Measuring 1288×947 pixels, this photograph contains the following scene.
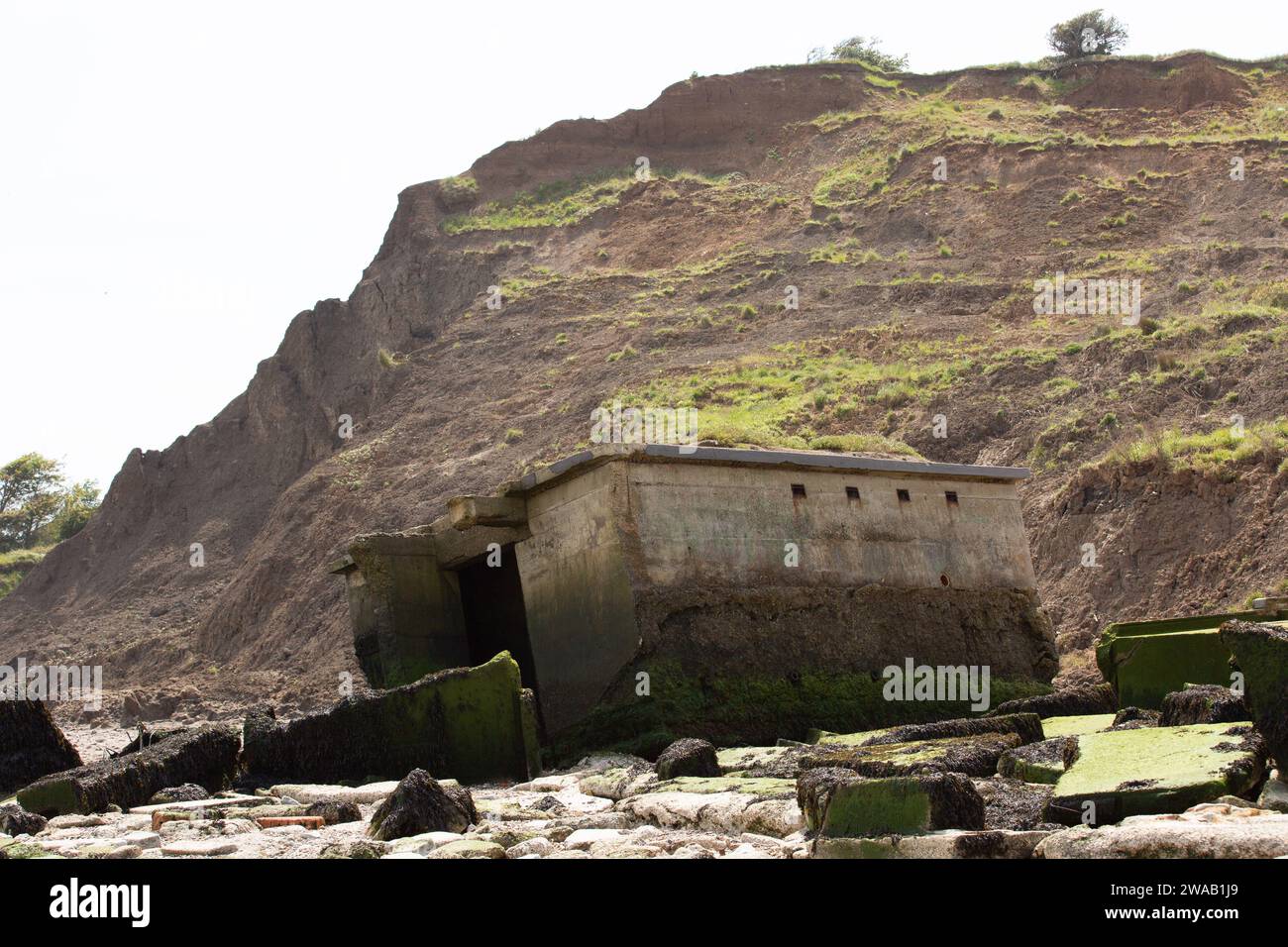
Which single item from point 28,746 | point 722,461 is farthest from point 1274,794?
point 28,746

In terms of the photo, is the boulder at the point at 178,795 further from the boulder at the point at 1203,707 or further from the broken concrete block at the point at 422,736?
the boulder at the point at 1203,707

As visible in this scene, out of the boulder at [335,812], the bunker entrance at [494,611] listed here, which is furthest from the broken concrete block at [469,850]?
the bunker entrance at [494,611]

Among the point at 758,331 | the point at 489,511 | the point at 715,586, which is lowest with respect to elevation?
the point at 715,586

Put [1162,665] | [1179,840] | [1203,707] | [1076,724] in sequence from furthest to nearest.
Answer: [1162,665]
[1076,724]
[1203,707]
[1179,840]

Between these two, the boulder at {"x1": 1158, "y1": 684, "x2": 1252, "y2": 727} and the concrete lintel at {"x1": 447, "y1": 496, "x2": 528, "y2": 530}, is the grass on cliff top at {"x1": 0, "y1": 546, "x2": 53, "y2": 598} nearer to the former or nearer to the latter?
the concrete lintel at {"x1": 447, "y1": 496, "x2": 528, "y2": 530}

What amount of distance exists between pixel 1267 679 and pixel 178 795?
745cm

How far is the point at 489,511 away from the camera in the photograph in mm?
15727

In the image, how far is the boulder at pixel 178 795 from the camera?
36.6 ft

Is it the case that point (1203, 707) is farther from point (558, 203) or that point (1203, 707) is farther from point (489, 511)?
point (558, 203)

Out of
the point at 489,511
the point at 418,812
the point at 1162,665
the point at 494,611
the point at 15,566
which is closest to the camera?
the point at 418,812

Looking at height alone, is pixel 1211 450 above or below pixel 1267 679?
above

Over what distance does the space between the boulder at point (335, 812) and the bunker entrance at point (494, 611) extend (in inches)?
335

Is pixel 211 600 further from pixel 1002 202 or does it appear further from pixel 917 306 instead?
pixel 1002 202

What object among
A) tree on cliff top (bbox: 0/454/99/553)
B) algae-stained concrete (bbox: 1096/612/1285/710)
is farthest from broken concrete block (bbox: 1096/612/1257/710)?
tree on cliff top (bbox: 0/454/99/553)
